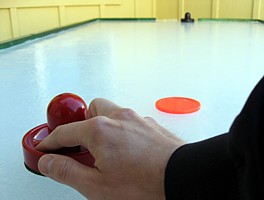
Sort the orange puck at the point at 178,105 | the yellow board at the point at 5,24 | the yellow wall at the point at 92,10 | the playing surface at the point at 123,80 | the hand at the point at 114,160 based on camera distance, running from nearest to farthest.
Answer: the hand at the point at 114,160 → the playing surface at the point at 123,80 → the orange puck at the point at 178,105 → the yellow board at the point at 5,24 → the yellow wall at the point at 92,10

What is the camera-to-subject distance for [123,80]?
1015 mm

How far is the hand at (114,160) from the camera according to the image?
1.18 ft

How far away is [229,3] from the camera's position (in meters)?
4.62

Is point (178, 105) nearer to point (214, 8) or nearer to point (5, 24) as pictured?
point (5, 24)

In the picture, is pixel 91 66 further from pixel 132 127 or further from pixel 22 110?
pixel 132 127

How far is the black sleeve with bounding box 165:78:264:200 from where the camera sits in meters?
0.23

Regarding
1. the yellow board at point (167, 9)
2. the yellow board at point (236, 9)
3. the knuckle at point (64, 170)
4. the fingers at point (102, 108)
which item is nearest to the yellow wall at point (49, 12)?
the yellow board at point (167, 9)

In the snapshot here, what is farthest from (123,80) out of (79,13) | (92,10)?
(92,10)

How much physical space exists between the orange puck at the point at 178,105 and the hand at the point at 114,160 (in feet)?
0.98

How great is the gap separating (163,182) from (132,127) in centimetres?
9

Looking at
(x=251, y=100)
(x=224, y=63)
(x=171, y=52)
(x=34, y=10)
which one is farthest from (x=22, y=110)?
(x=34, y=10)

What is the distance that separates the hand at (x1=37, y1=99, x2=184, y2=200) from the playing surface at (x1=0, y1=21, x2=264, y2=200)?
0.08 metres

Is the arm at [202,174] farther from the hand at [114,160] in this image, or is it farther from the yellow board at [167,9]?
the yellow board at [167,9]

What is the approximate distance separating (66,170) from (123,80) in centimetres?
63
